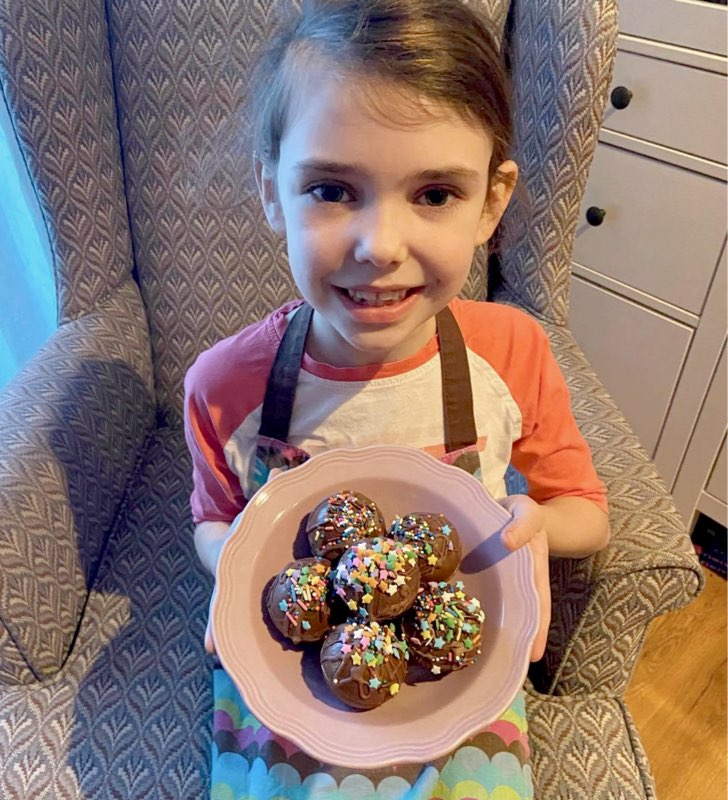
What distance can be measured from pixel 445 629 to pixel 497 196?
45 centimetres

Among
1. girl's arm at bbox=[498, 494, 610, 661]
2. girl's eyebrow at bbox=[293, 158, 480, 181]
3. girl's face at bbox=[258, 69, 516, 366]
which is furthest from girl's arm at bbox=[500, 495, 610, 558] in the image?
girl's eyebrow at bbox=[293, 158, 480, 181]

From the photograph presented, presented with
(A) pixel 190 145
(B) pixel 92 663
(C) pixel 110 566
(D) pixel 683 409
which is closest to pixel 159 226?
(A) pixel 190 145

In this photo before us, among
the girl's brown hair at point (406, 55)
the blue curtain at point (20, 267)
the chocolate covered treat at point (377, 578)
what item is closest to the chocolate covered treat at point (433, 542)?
the chocolate covered treat at point (377, 578)

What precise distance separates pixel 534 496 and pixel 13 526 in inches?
23.5

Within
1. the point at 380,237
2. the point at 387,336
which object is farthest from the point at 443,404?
the point at 380,237

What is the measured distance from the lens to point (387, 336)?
72 centimetres

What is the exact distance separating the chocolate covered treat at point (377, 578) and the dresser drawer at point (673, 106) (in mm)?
1080

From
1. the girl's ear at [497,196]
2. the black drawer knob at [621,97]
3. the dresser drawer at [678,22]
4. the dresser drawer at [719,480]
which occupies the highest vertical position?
the dresser drawer at [678,22]

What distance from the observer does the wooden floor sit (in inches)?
51.0

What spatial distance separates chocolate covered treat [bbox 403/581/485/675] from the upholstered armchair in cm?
20

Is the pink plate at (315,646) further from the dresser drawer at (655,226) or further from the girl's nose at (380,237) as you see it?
the dresser drawer at (655,226)

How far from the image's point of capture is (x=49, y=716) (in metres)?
0.83

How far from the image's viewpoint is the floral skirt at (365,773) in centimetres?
70

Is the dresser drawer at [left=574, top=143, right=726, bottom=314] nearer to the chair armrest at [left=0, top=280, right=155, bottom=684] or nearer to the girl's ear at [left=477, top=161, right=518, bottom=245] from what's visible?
the girl's ear at [left=477, top=161, right=518, bottom=245]
